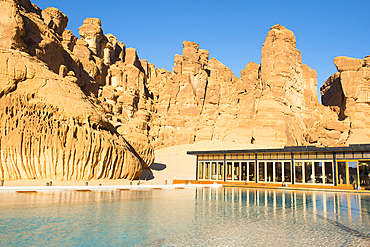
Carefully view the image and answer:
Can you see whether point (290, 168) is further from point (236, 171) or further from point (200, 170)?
point (200, 170)

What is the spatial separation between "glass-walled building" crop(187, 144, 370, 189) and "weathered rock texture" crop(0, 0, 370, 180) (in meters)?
7.78

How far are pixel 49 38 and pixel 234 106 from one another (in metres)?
47.6

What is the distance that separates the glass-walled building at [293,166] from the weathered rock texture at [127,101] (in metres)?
7.78

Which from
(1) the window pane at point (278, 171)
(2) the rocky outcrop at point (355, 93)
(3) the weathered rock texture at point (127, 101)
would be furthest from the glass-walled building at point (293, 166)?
(2) the rocky outcrop at point (355, 93)

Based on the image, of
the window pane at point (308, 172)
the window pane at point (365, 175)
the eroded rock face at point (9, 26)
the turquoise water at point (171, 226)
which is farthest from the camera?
the eroded rock face at point (9, 26)

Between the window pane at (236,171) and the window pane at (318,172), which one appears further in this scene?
the window pane at (236,171)

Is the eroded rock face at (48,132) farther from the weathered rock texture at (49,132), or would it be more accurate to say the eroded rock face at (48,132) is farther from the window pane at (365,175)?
the window pane at (365,175)

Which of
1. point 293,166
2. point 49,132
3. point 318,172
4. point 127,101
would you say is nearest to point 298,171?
point 293,166

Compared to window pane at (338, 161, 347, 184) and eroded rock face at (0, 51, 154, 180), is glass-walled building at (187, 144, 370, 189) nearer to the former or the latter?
window pane at (338, 161, 347, 184)

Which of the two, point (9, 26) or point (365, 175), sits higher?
point (9, 26)

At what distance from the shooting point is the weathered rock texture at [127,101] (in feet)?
72.9

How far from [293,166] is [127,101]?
66.3m

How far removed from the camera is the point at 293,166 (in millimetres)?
26375

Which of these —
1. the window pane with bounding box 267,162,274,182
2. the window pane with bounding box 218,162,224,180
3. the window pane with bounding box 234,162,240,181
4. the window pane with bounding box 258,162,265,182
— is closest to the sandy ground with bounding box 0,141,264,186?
the window pane with bounding box 218,162,224,180
